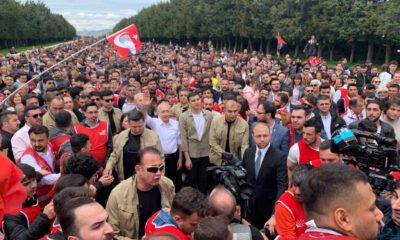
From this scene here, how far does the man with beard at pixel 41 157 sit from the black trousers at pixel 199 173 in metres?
2.77

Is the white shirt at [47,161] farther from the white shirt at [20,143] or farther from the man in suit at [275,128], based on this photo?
the man in suit at [275,128]

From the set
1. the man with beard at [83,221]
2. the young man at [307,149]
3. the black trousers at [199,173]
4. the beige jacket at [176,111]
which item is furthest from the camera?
the beige jacket at [176,111]

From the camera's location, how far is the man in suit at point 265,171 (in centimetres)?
498

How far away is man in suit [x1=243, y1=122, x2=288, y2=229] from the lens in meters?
4.98

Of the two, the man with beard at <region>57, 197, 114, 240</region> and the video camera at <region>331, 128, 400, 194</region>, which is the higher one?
the video camera at <region>331, 128, 400, 194</region>

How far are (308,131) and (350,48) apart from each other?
42812 millimetres

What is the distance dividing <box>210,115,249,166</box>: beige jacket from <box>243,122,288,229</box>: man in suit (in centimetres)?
117

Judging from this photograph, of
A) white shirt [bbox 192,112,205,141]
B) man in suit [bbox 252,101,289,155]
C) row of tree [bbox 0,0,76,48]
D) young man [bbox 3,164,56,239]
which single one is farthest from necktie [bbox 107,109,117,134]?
row of tree [bbox 0,0,76,48]

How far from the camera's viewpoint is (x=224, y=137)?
6.50 m

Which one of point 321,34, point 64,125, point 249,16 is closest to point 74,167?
point 64,125

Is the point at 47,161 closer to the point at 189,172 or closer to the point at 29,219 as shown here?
the point at 29,219

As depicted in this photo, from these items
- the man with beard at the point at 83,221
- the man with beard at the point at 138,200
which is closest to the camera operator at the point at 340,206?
the man with beard at the point at 83,221

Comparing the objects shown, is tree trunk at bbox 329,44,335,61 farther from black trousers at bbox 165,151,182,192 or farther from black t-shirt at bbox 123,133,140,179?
black t-shirt at bbox 123,133,140,179

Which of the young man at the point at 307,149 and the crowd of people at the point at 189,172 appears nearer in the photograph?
Answer: the crowd of people at the point at 189,172
